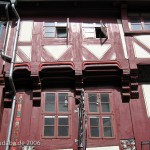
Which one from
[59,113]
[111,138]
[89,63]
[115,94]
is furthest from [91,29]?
[111,138]

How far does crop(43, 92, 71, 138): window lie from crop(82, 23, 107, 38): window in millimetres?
2410

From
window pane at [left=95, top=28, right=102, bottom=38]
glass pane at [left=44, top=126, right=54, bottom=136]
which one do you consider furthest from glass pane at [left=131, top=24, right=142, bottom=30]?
glass pane at [left=44, top=126, right=54, bottom=136]

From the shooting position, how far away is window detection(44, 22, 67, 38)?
10359mm

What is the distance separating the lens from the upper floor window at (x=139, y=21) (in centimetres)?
1042

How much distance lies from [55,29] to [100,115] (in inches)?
141

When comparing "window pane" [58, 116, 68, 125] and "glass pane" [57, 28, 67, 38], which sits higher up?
"glass pane" [57, 28, 67, 38]

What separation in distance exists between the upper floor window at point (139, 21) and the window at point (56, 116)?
11.8ft

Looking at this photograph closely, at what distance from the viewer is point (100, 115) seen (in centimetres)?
888

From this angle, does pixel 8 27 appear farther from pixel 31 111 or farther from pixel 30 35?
pixel 31 111

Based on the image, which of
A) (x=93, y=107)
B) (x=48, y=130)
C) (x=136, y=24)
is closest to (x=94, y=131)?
(x=93, y=107)

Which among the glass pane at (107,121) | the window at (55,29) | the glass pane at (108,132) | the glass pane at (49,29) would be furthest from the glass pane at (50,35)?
the glass pane at (108,132)

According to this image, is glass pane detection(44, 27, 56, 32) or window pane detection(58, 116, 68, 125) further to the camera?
glass pane detection(44, 27, 56, 32)

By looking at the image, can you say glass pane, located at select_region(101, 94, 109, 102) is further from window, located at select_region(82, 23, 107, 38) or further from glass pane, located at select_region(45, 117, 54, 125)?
window, located at select_region(82, 23, 107, 38)

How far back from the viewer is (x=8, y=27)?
1028 cm
